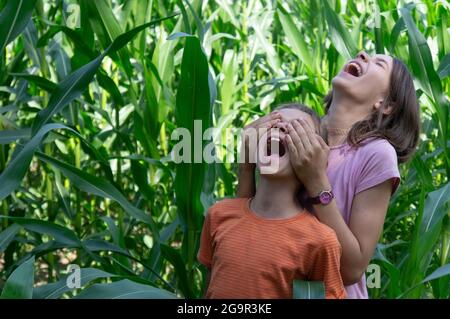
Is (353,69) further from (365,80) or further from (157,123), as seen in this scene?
(157,123)

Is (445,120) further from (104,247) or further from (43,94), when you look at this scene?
(43,94)

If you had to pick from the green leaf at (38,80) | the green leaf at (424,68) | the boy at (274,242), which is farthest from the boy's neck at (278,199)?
the green leaf at (38,80)

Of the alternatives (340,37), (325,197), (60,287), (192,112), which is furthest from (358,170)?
(340,37)

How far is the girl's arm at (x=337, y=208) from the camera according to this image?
56.0 inches

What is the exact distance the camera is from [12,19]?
1712 millimetres

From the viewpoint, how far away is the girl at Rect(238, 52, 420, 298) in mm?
1438

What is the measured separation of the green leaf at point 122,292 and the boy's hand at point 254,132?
304mm

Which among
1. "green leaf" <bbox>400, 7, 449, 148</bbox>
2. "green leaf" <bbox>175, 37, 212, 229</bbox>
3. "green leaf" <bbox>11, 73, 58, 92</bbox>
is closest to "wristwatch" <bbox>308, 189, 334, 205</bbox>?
"green leaf" <bbox>175, 37, 212, 229</bbox>

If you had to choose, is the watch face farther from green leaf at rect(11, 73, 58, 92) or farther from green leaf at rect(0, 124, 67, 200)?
green leaf at rect(11, 73, 58, 92)

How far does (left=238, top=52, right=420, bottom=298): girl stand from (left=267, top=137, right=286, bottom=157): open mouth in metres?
0.02

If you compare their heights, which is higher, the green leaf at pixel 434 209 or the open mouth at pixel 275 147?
the open mouth at pixel 275 147

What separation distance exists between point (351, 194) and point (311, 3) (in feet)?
4.33

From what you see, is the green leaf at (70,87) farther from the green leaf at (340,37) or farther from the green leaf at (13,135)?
the green leaf at (340,37)

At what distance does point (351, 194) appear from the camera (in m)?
1.54
